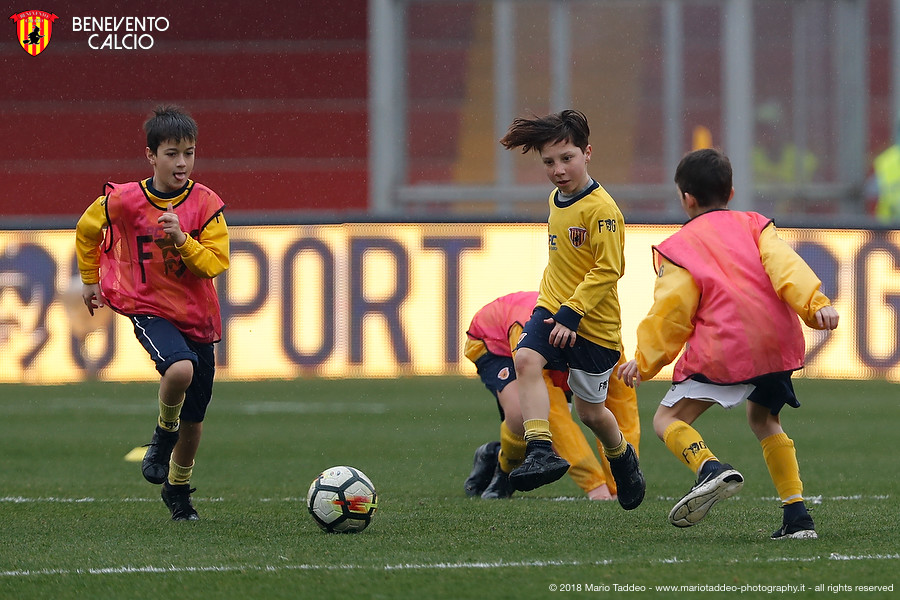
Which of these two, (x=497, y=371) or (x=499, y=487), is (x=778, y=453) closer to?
(x=499, y=487)

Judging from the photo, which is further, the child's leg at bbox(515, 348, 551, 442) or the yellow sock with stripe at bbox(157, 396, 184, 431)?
the yellow sock with stripe at bbox(157, 396, 184, 431)

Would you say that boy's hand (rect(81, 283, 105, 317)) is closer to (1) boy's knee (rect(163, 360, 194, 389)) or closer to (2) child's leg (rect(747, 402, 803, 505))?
(1) boy's knee (rect(163, 360, 194, 389))

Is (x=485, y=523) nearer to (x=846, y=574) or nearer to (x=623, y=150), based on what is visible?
(x=846, y=574)

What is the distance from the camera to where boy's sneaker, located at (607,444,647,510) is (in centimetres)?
580

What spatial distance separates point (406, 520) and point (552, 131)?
1.64m

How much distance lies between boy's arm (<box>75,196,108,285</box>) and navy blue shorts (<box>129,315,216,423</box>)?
293 millimetres

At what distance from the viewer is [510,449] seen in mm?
6680

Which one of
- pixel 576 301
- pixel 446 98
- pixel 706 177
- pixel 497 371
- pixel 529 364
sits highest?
pixel 446 98

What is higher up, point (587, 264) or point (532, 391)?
point (587, 264)

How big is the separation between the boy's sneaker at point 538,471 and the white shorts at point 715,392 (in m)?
0.49

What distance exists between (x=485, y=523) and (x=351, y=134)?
1555 cm

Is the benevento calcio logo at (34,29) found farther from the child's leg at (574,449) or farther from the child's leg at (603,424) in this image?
the child's leg at (603,424)

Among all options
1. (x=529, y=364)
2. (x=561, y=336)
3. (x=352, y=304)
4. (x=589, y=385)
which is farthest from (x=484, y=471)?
(x=352, y=304)

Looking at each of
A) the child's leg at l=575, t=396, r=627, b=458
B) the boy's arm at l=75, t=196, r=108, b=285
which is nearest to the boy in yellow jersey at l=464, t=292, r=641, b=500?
the child's leg at l=575, t=396, r=627, b=458
